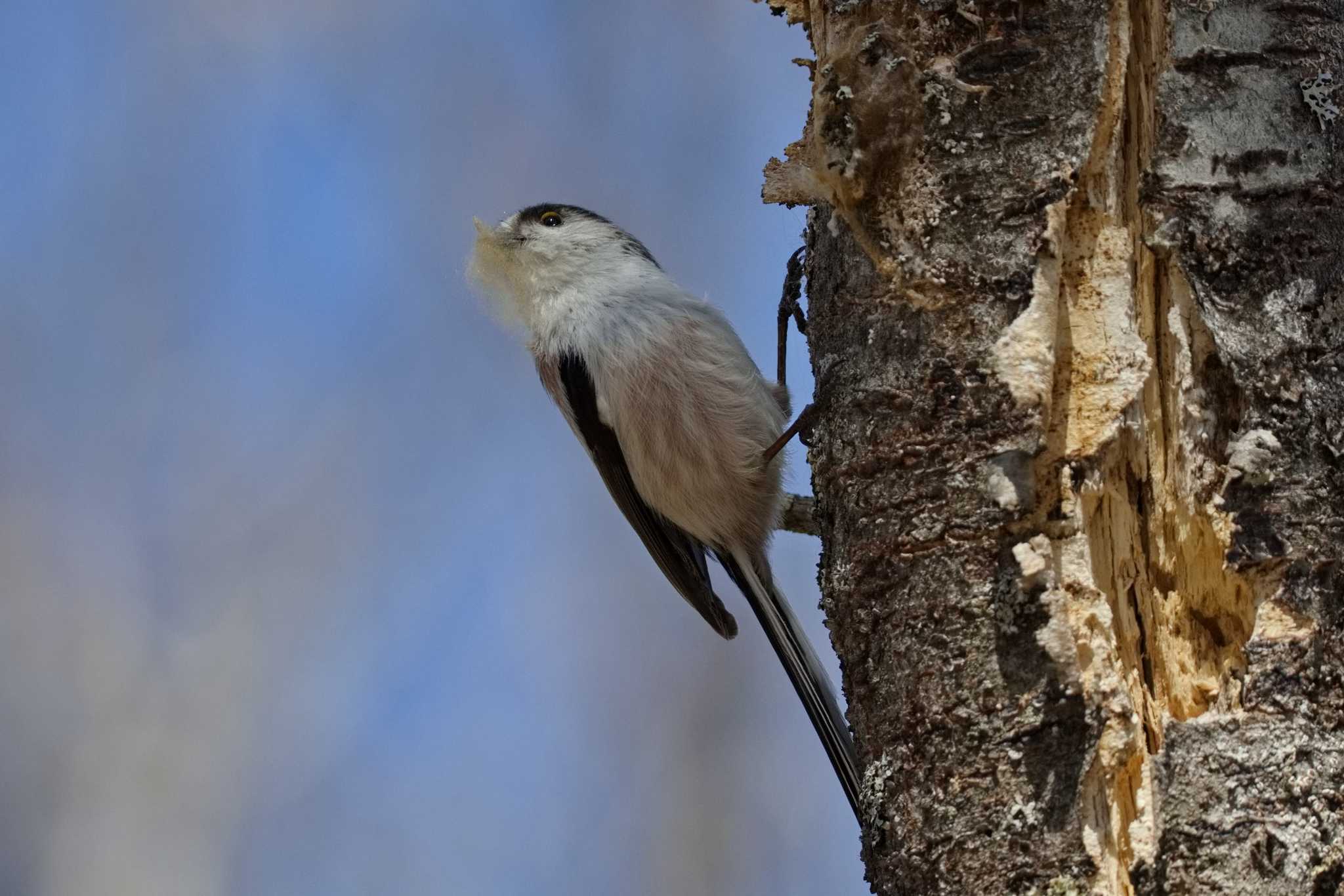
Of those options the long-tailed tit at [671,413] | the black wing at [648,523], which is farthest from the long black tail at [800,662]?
the black wing at [648,523]

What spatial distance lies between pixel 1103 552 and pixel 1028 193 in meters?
0.48

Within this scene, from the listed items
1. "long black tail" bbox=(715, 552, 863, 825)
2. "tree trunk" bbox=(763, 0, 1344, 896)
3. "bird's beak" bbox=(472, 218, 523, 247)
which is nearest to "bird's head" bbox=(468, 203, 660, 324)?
"bird's beak" bbox=(472, 218, 523, 247)

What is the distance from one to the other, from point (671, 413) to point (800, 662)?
0.80 metres

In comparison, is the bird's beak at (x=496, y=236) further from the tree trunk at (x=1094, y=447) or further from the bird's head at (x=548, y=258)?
the tree trunk at (x=1094, y=447)

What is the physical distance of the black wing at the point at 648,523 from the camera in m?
3.60

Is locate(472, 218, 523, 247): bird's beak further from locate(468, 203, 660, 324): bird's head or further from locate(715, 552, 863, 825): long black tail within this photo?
locate(715, 552, 863, 825): long black tail

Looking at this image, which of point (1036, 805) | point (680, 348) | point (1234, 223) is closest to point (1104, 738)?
point (1036, 805)

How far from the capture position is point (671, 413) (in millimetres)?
3418

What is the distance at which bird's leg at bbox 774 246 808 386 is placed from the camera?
3.03 m

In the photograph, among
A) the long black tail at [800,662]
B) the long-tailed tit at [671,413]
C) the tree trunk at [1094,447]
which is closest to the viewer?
the tree trunk at [1094,447]

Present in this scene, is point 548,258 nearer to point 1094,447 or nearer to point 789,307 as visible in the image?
point 789,307

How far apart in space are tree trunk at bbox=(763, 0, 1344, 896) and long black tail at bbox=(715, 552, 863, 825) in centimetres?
64

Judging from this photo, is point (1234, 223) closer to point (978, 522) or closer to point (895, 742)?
point (978, 522)

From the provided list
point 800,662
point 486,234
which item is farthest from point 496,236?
point 800,662
